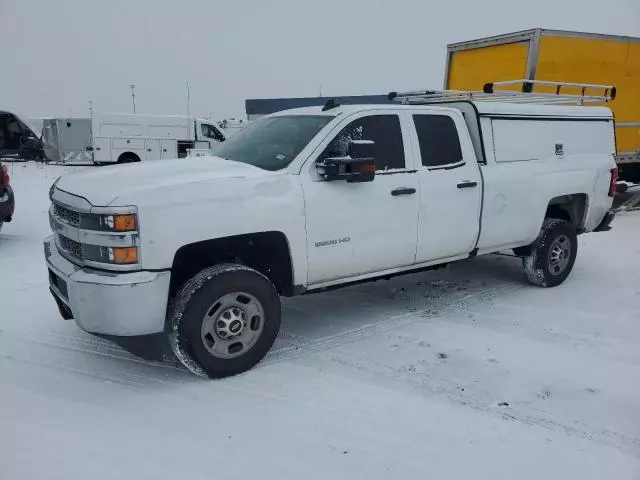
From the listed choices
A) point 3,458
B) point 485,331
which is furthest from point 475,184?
point 3,458

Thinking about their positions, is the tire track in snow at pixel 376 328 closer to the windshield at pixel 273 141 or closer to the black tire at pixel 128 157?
the windshield at pixel 273 141

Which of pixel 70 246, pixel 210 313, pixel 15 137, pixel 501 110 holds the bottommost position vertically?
pixel 210 313

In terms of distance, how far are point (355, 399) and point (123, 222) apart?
1.87 metres

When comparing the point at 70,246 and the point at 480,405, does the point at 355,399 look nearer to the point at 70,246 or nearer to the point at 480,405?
the point at 480,405

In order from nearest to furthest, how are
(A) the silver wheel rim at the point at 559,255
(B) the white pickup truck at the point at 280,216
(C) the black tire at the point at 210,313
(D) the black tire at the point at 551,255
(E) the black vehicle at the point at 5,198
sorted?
(B) the white pickup truck at the point at 280,216
(C) the black tire at the point at 210,313
(D) the black tire at the point at 551,255
(A) the silver wheel rim at the point at 559,255
(E) the black vehicle at the point at 5,198

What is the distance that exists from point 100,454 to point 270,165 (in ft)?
7.36

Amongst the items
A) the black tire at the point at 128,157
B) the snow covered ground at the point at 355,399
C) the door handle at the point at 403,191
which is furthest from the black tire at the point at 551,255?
the black tire at the point at 128,157

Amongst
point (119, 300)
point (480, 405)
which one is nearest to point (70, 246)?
point (119, 300)

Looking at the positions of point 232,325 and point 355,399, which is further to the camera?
point 232,325

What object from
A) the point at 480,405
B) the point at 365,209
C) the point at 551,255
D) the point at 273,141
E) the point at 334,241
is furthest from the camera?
the point at 551,255

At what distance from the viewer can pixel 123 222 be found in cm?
312

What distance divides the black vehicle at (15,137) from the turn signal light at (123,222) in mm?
18717

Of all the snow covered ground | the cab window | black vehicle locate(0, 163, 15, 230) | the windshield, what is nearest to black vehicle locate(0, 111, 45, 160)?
black vehicle locate(0, 163, 15, 230)

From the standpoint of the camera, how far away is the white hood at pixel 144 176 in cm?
327
